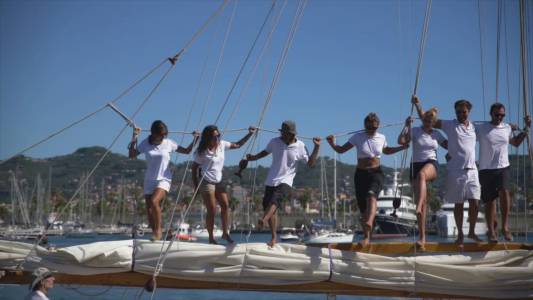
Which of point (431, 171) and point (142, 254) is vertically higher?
point (431, 171)

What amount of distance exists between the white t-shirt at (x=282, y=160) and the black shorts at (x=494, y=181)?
2.71 metres

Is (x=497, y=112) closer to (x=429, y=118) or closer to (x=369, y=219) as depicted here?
(x=429, y=118)

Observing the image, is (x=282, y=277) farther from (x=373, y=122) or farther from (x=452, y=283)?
(x=373, y=122)

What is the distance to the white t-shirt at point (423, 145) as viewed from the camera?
398 inches

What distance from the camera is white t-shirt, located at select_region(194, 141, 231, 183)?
10.6 m

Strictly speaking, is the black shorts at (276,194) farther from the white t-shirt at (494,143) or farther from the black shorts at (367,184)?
the white t-shirt at (494,143)

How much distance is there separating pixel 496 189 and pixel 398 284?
2552 mm

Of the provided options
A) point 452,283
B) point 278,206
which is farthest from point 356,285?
point 278,206

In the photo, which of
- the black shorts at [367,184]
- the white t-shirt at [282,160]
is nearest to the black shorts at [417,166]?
the black shorts at [367,184]

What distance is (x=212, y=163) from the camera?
10.7 metres

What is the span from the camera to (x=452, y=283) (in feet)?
28.2

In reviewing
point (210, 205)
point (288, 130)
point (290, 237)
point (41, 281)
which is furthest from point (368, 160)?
point (290, 237)

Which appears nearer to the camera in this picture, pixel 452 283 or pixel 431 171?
pixel 452 283

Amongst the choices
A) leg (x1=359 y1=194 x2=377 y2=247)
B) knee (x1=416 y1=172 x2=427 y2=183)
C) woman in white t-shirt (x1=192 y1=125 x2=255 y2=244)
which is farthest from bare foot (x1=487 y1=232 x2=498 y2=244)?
woman in white t-shirt (x1=192 y1=125 x2=255 y2=244)
